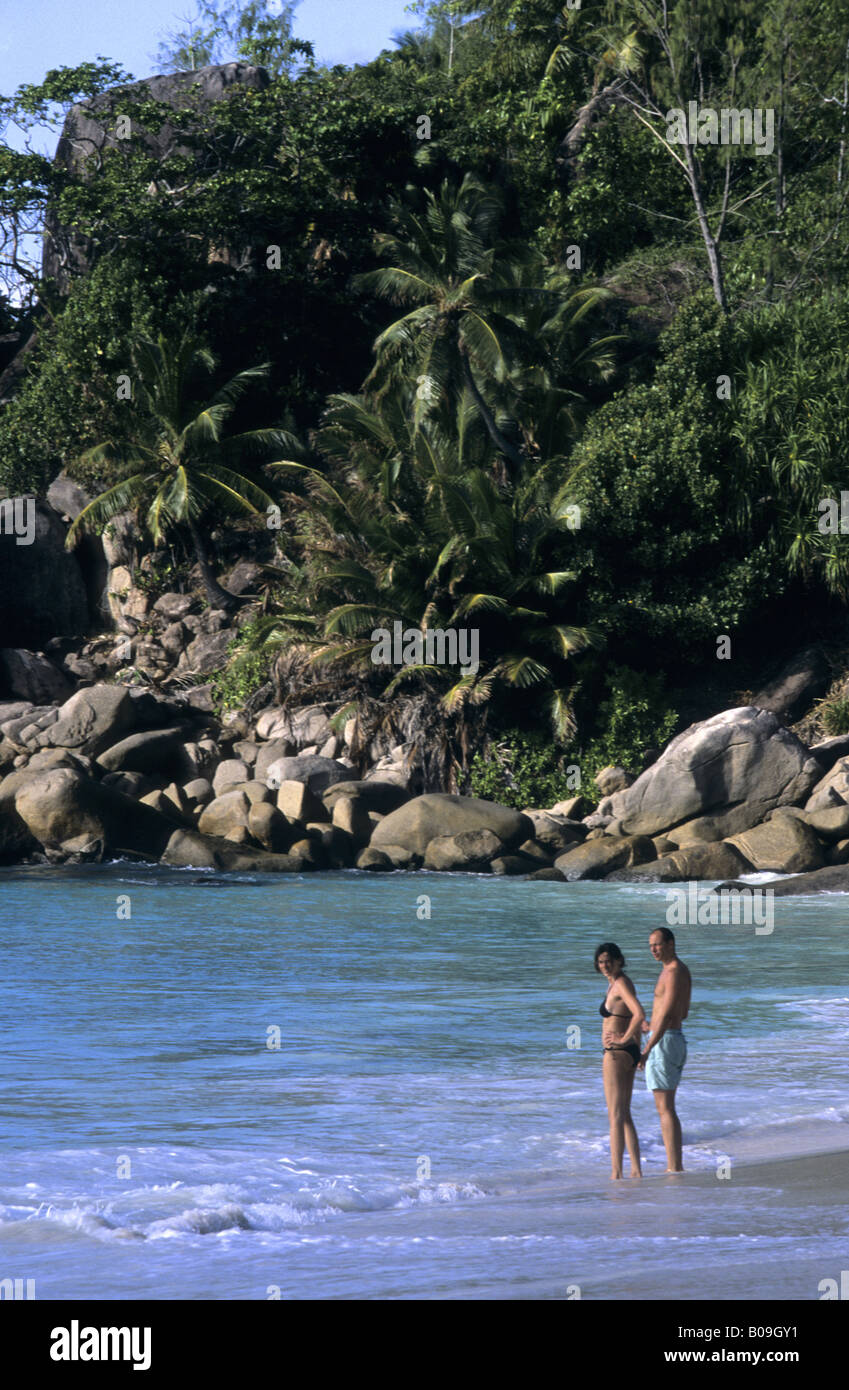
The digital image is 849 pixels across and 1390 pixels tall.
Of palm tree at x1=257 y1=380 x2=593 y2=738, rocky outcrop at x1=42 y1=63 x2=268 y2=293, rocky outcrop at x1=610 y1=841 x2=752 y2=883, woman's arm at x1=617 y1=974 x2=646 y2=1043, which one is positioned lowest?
rocky outcrop at x1=610 y1=841 x2=752 y2=883

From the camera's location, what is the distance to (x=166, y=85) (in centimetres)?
3675

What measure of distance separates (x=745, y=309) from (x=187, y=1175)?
2594cm

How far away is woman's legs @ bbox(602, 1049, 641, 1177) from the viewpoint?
7387 millimetres

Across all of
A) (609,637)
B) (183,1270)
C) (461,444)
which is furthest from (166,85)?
(183,1270)

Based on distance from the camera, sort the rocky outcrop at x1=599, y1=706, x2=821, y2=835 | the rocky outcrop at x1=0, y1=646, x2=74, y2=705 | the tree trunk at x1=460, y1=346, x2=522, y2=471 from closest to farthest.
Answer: the rocky outcrop at x1=599, y1=706, x2=821, y2=835, the tree trunk at x1=460, y1=346, x2=522, y2=471, the rocky outcrop at x1=0, y1=646, x2=74, y2=705

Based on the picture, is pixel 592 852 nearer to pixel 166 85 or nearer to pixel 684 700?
pixel 684 700

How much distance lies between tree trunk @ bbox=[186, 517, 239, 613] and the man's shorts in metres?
26.3

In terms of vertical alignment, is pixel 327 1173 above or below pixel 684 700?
below

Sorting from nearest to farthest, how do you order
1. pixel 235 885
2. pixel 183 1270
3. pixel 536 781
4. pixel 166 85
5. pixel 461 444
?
pixel 183 1270
pixel 235 885
pixel 536 781
pixel 461 444
pixel 166 85

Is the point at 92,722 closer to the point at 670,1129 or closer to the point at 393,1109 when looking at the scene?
the point at 393,1109

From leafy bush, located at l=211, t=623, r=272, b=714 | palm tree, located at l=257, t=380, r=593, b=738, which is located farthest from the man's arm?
leafy bush, located at l=211, t=623, r=272, b=714

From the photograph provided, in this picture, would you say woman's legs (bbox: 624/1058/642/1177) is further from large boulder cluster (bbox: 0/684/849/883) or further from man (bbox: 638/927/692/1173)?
large boulder cluster (bbox: 0/684/849/883)

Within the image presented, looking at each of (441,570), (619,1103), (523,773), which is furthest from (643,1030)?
(441,570)
